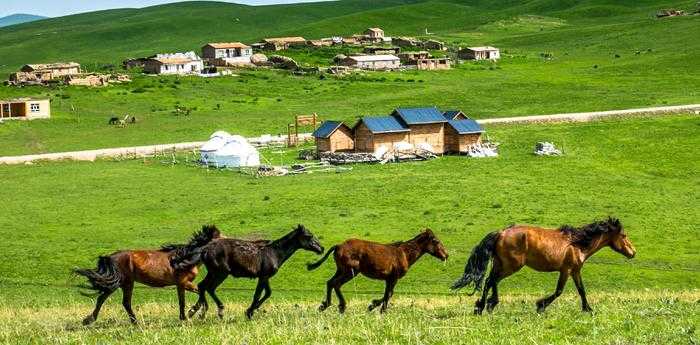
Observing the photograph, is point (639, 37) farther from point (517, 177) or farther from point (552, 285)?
point (552, 285)

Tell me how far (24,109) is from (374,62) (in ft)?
176

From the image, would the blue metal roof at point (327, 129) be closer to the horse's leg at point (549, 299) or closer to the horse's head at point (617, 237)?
the horse's head at point (617, 237)

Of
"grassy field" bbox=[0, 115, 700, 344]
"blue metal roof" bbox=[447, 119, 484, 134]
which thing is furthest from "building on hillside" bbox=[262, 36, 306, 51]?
"blue metal roof" bbox=[447, 119, 484, 134]

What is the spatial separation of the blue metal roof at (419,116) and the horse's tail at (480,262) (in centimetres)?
4613

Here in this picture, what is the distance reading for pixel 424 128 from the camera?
67.1 metres

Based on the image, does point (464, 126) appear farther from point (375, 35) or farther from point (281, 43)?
point (375, 35)

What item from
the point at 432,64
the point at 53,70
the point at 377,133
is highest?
the point at 53,70

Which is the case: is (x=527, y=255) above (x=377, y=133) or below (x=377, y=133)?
above

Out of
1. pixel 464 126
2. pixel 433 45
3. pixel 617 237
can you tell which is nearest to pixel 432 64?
pixel 433 45

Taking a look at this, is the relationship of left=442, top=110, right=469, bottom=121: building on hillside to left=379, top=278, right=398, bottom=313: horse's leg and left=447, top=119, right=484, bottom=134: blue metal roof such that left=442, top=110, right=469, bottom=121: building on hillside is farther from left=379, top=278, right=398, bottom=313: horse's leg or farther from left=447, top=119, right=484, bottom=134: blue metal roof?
A: left=379, top=278, right=398, bottom=313: horse's leg

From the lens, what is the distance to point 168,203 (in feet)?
164

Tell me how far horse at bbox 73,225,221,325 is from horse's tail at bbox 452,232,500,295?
5219mm

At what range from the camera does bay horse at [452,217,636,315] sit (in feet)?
67.4

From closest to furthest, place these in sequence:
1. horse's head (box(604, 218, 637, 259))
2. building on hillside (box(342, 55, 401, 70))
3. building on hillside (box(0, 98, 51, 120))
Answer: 1. horse's head (box(604, 218, 637, 259))
2. building on hillside (box(0, 98, 51, 120))
3. building on hillside (box(342, 55, 401, 70))
